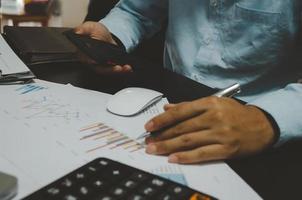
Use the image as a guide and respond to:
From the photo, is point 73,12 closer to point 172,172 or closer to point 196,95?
point 196,95

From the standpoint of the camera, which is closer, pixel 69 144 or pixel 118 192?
pixel 118 192

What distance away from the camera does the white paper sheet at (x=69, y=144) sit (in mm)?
399

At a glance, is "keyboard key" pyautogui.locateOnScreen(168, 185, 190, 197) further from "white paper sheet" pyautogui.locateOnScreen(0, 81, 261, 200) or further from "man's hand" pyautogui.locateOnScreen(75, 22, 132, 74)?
"man's hand" pyautogui.locateOnScreen(75, 22, 132, 74)

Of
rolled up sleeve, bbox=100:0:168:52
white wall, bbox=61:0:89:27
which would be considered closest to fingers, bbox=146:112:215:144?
rolled up sleeve, bbox=100:0:168:52

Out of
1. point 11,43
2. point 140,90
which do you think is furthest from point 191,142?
point 11,43

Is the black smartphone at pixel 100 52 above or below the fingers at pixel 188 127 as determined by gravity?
above

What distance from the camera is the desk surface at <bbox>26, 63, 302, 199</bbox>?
16.8 inches

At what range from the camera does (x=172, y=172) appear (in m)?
0.42

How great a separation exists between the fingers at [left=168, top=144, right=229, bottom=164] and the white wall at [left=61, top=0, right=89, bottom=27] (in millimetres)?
2021

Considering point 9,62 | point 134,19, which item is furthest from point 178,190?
point 134,19

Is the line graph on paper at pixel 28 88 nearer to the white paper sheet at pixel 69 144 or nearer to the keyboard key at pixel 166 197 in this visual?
the white paper sheet at pixel 69 144

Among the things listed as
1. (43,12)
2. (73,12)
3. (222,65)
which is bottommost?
(43,12)

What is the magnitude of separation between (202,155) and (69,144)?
0.16m

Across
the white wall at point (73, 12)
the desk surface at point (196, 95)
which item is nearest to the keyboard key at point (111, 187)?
the desk surface at point (196, 95)
